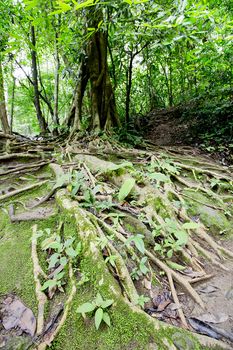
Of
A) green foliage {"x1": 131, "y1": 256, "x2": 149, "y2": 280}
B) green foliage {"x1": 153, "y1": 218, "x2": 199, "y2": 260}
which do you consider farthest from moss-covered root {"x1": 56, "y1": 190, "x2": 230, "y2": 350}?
green foliage {"x1": 153, "y1": 218, "x2": 199, "y2": 260}

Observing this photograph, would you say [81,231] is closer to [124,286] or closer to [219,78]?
[124,286]

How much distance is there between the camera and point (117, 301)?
1516mm

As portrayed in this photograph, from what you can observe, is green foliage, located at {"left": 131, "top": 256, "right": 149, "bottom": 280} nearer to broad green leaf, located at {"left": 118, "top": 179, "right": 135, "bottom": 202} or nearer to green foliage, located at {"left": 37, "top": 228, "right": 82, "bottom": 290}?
green foliage, located at {"left": 37, "top": 228, "right": 82, "bottom": 290}

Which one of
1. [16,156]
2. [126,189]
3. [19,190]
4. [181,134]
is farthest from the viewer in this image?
[181,134]

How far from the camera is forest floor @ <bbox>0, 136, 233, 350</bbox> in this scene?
1459 mm

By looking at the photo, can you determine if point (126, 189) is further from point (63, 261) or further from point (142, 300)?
point (142, 300)

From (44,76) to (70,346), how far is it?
11.0 metres

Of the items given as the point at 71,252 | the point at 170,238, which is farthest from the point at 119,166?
the point at 71,252

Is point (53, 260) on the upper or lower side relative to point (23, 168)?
lower

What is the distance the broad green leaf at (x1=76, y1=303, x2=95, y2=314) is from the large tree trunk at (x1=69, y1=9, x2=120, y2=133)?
186 inches

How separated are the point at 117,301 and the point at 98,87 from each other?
537 centimetres

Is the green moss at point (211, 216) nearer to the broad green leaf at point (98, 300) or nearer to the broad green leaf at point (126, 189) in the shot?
the broad green leaf at point (126, 189)

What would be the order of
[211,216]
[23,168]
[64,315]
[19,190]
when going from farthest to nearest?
[23,168]
[19,190]
[211,216]
[64,315]

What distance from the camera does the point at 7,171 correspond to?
12.6 ft
